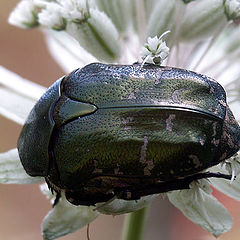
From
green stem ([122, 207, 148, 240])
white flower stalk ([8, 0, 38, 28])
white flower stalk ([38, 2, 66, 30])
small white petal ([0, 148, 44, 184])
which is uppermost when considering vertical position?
white flower stalk ([38, 2, 66, 30])

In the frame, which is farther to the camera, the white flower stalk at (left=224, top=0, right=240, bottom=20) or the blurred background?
the blurred background

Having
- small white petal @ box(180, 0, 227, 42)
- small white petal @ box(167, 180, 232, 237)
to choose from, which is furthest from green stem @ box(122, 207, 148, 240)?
small white petal @ box(180, 0, 227, 42)

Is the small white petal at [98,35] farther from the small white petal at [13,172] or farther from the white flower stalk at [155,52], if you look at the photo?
the small white petal at [13,172]

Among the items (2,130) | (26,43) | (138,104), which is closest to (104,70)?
(138,104)

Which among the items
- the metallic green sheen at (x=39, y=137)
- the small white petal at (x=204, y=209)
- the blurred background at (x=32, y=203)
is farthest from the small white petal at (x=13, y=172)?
the blurred background at (x=32, y=203)

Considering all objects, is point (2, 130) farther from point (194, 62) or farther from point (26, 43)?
point (194, 62)

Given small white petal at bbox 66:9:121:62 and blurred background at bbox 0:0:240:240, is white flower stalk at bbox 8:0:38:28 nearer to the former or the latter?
small white petal at bbox 66:9:121:62
